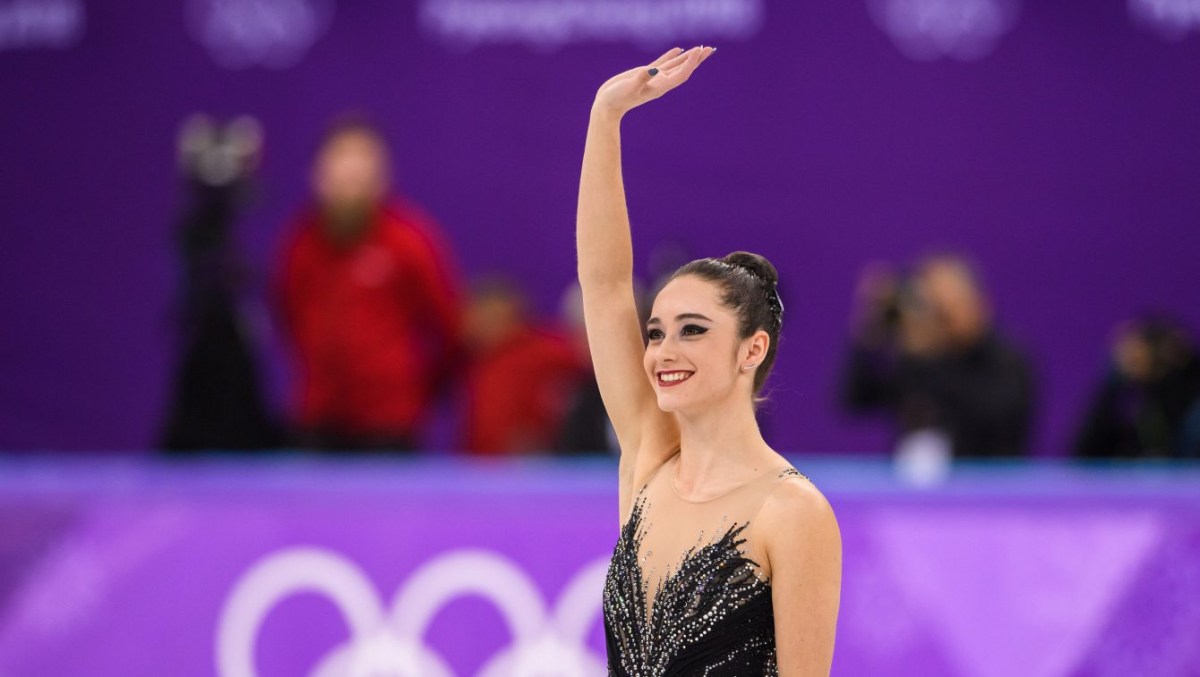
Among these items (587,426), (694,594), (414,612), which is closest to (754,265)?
(694,594)

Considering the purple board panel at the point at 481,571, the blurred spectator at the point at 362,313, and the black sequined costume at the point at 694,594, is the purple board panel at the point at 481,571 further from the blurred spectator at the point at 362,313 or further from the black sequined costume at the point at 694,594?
the black sequined costume at the point at 694,594

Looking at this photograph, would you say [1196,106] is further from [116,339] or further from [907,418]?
[116,339]

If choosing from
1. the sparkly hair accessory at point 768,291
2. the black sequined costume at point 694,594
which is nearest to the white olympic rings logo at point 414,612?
the black sequined costume at point 694,594

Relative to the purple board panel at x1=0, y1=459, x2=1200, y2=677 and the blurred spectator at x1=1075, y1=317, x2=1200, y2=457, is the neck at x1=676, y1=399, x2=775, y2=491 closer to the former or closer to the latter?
the purple board panel at x1=0, y1=459, x2=1200, y2=677

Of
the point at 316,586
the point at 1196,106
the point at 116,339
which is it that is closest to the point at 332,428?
the point at 316,586

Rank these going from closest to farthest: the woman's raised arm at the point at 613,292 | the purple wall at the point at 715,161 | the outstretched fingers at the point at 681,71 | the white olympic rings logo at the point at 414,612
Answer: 1. the outstretched fingers at the point at 681,71
2. the woman's raised arm at the point at 613,292
3. the white olympic rings logo at the point at 414,612
4. the purple wall at the point at 715,161

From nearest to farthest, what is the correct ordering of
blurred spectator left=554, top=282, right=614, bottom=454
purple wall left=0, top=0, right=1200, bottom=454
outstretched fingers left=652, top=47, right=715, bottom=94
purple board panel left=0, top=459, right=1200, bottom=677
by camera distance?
outstretched fingers left=652, top=47, right=715, bottom=94, purple board panel left=0, top=459, right=1200, bottom=677, blurred spectator left=554, top=282, right=614, bottom=454, purple wall left=0, top=0, right=1200, bottom=454

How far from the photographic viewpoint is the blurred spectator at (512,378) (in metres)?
7.84

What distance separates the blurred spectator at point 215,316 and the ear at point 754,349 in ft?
12.9

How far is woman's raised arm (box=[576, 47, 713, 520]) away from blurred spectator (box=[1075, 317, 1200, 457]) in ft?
14.0

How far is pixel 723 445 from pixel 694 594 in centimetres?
28

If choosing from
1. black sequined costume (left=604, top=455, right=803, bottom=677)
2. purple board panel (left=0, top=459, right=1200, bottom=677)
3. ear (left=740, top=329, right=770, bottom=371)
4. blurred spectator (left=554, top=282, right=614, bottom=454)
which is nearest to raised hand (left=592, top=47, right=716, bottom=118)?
ear (left=740, top=329, right=770, bottom=371)

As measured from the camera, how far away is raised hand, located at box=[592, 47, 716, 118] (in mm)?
2988

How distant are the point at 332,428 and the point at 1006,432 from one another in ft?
9.11
